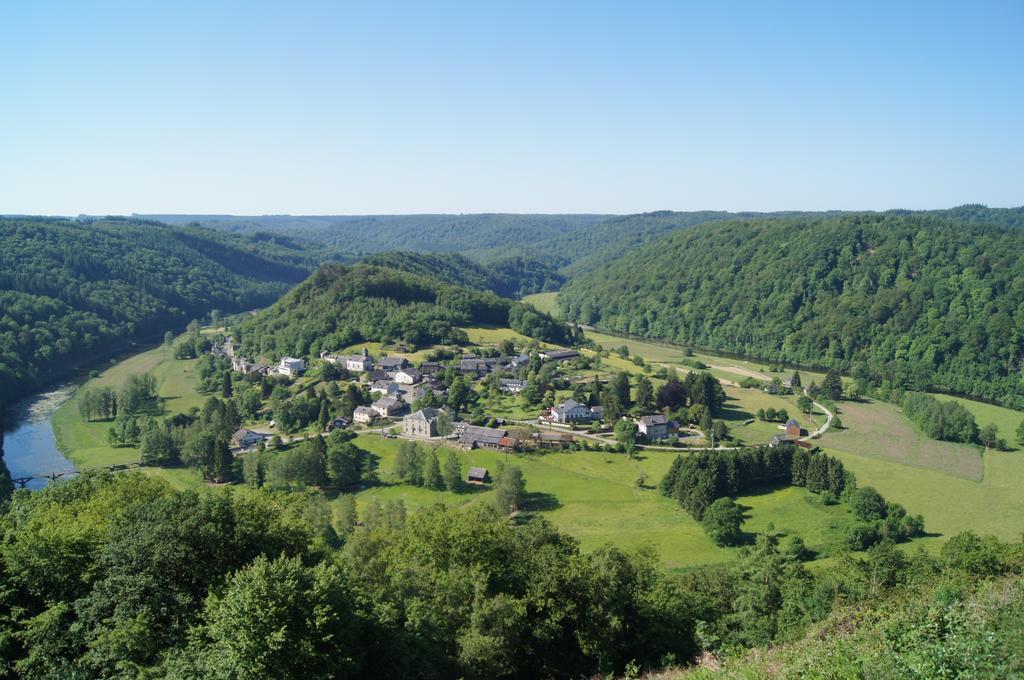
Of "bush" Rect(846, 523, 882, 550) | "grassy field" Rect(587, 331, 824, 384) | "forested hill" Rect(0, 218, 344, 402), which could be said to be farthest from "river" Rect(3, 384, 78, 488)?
"grassy field" Rect(587, 331, 824, 384)

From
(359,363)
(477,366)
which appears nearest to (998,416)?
(477,366)

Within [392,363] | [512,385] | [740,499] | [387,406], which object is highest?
[392,363]

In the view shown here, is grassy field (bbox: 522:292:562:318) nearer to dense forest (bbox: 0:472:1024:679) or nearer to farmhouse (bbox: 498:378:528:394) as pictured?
farmhouse (bbox: 498:378:528:394)

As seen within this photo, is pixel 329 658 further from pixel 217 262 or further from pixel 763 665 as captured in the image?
pixel 217 262

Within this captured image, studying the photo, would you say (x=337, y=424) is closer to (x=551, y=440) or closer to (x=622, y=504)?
(x=551, y=440)

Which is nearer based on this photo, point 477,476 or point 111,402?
point 477,476

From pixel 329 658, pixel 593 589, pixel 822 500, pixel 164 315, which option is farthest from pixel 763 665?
pixel 164 315
